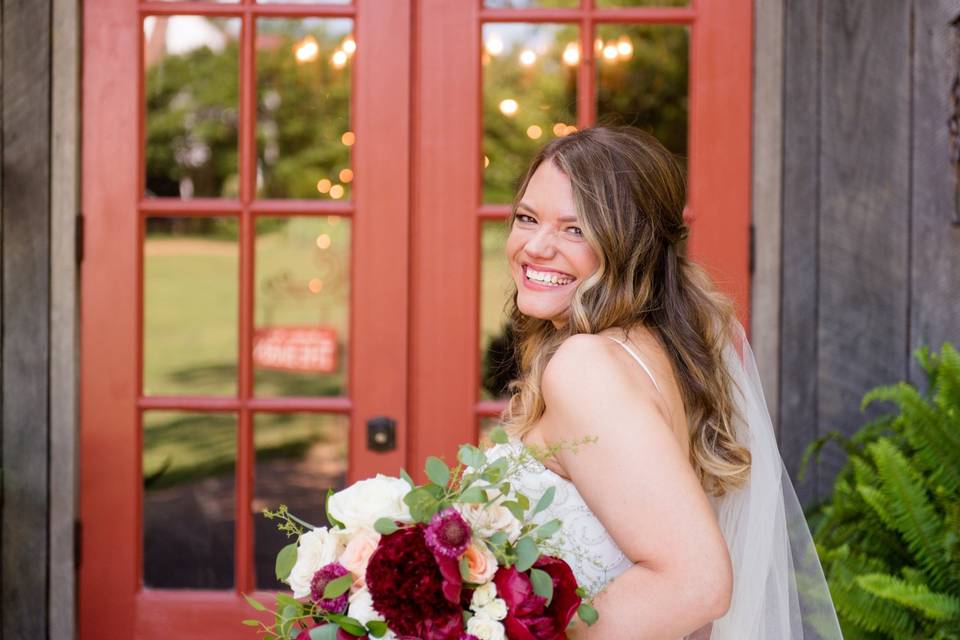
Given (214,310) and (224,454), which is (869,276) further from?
(214,310)

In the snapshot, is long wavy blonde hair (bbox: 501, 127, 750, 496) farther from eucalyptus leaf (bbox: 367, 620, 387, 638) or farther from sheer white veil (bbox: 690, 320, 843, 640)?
eucalyptus leaf (bbox: 367, 620, 387, 638)

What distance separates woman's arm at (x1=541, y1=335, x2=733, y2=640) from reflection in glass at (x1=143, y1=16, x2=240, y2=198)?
196 inches

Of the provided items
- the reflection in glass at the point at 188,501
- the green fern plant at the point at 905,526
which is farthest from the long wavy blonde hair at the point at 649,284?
the reflection in glass at the point at 188,501

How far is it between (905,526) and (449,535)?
165 cm

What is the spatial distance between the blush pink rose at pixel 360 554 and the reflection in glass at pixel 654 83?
3.69 m

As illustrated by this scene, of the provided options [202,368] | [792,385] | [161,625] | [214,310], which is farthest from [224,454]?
[792,385]

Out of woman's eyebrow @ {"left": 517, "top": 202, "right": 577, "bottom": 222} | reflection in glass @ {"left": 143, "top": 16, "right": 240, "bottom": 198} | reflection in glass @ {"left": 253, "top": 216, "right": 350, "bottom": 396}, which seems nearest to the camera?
woman's eyebrow @ {"left": 517, "top": 202, "right": 577, "bottom": 222}

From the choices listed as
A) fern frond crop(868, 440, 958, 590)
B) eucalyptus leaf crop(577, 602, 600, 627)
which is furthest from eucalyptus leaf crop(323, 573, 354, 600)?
fern frond crop(868, 440, 958, 590)

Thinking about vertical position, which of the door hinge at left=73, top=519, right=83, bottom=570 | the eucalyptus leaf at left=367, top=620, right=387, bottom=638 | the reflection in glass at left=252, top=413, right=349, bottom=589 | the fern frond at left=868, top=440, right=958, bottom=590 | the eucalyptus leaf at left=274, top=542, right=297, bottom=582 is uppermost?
the eucalyptus leaf at left=274, top=542, right=297, bottom=582

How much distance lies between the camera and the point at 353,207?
3123mm

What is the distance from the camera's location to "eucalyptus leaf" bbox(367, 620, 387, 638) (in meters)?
1.39

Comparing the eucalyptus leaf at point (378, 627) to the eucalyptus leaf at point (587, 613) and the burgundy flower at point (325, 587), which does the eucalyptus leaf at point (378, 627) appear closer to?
the burgundy flower at point (325, 587)

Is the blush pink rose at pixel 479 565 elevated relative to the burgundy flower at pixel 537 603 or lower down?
elevated

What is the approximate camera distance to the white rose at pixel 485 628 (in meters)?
1.36
